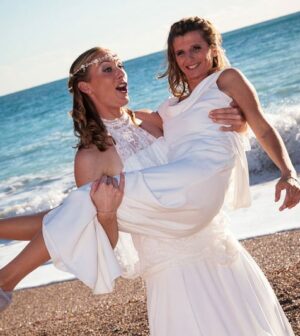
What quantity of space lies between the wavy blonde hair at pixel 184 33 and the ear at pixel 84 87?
0.47 metres

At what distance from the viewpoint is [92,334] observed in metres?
4.65

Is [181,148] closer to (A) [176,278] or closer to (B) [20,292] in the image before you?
(A) [176,278]

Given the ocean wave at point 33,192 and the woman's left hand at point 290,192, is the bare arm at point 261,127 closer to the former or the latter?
the woman's left hand at point 290,192

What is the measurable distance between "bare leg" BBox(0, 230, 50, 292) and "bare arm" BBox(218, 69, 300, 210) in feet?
3.26

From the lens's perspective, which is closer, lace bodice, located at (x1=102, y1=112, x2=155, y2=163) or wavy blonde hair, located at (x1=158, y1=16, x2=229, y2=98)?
lace bodice, located at (x1=102, y1=112, x2=155, y2=163)

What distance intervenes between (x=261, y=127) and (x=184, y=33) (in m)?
0.77

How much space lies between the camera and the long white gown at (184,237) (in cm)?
266

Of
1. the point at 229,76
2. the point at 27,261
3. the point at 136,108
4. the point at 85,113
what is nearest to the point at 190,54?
the point at 229,76

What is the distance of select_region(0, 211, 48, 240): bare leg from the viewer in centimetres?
281

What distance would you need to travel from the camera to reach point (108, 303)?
18.4ft

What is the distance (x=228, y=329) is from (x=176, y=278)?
0.31m

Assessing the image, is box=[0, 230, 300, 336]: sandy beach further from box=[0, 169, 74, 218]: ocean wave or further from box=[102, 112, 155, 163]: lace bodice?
box=[0, 169, 74, 218]: ocean wave

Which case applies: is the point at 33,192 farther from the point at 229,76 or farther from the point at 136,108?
the point at 229,76

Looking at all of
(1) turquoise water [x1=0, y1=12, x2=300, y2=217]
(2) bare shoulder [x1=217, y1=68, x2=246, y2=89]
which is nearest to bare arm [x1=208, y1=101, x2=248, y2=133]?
(2) bare shoulder [x1=217, y1=68, x2=246, y2=89]
